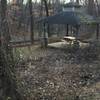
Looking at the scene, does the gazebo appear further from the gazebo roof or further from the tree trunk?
the tree trunk

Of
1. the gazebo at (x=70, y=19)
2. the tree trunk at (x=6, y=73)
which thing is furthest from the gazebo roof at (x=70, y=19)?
the tree trunk at (x=6, y=73)

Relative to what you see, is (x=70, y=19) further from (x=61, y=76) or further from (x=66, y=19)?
(x=61, y=76)

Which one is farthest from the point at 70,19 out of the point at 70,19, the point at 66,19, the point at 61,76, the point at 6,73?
the point at 6,73

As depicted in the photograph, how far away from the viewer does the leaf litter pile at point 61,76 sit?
24.0 feet

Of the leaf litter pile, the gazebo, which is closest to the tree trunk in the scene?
the leaf litter pile

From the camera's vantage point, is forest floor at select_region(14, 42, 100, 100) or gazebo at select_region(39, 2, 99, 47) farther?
gazebo at select_region(39, 2, 99, 47)

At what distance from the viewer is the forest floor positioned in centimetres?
731

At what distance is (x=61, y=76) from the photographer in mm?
10000

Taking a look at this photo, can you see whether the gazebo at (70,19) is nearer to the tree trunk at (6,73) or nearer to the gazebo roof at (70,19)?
the gazebo roof at (70,19)

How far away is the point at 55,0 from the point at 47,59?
23.7 metres

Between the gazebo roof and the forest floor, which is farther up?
the gazebo roof

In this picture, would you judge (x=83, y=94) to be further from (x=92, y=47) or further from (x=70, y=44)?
(x=70, y=44)

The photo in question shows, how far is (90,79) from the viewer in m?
9.84

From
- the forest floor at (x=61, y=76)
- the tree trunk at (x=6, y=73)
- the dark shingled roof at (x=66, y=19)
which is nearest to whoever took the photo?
the tree trunk at (x=6, y=73)
